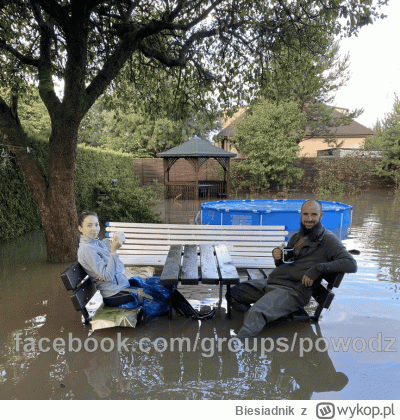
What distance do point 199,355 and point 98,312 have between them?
3.76ft

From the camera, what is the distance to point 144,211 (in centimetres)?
1054

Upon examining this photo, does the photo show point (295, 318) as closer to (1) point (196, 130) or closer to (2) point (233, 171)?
(2) point (233, 171)

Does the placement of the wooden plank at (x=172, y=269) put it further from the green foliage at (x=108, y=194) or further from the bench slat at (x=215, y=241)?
the green foliage at (x=108, y=194)

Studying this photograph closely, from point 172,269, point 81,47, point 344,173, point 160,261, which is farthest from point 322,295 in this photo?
point 344,173

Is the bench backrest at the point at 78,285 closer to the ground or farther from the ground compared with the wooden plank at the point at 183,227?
closer to the ground

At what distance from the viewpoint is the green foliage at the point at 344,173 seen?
80.5 ft

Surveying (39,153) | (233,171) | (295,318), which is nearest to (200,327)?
(295,318)

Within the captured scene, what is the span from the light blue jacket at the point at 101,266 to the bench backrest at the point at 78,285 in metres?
0.07

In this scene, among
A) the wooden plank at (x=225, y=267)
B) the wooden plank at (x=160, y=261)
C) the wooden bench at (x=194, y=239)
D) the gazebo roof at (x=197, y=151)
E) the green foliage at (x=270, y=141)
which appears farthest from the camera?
the green foliage at (x=270, y=141)

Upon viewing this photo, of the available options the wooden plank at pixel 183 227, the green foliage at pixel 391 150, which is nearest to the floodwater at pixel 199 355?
the wooden plank at pixel 183 227

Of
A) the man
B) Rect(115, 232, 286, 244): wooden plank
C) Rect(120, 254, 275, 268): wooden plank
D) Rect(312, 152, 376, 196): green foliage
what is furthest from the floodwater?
Rect(312, 152, 376, 196): green foliage

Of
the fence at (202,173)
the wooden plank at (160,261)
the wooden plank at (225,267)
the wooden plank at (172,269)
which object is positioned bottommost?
the wooden plank at (160,261)

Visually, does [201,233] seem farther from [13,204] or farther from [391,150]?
[391,150]

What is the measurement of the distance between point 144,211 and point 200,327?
Result: 685cm
